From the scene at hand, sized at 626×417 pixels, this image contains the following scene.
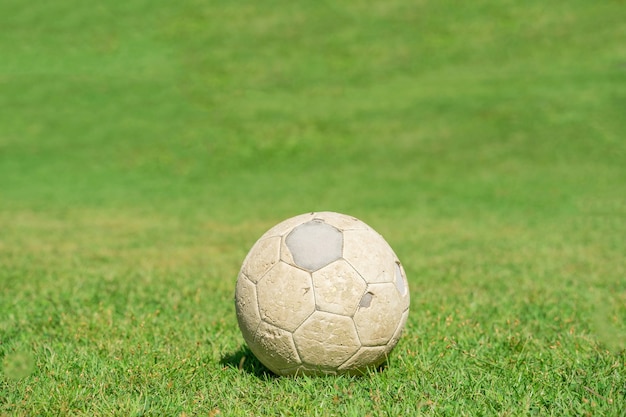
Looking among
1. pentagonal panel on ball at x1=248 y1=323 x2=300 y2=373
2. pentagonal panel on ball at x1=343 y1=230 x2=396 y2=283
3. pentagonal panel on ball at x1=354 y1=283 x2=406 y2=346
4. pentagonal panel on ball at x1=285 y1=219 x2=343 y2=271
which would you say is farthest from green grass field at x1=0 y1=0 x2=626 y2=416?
pentagonal panel on ball at x1=285 y1=219 x2=343 y2=271

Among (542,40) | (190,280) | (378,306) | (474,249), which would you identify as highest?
(542,40)

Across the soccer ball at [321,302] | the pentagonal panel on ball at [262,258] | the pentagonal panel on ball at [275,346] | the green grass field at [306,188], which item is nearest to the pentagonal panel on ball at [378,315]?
the soccer ball at [321,302]

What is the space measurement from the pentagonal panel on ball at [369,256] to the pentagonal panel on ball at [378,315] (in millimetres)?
81

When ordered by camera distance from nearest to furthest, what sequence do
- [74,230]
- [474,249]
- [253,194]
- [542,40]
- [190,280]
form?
[190,280]
[474,249]
[74,230]
[253,194]
[542,40]

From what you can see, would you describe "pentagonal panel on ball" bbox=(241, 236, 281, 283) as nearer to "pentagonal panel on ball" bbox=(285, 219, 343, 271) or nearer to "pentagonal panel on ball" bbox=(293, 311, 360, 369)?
"pentagonal panel on ball" bbox=(285, 219, 343, 271)

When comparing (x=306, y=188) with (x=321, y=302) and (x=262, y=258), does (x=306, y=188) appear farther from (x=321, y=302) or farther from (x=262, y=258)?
(x=321, y=302)

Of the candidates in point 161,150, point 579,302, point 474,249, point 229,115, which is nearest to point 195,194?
point 161,150

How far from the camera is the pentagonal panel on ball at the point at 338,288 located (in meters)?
4.53

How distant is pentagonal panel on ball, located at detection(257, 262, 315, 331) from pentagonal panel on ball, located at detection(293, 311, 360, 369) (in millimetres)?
73

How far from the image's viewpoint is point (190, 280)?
8.81 meters

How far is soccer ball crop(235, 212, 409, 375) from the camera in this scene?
453cm

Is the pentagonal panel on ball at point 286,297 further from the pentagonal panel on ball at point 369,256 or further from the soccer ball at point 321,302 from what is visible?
the pentagonal panel on ball at point 369,256

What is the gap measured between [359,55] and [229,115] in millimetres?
8663

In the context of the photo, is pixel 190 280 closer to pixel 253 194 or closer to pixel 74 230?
pixel 74 230
